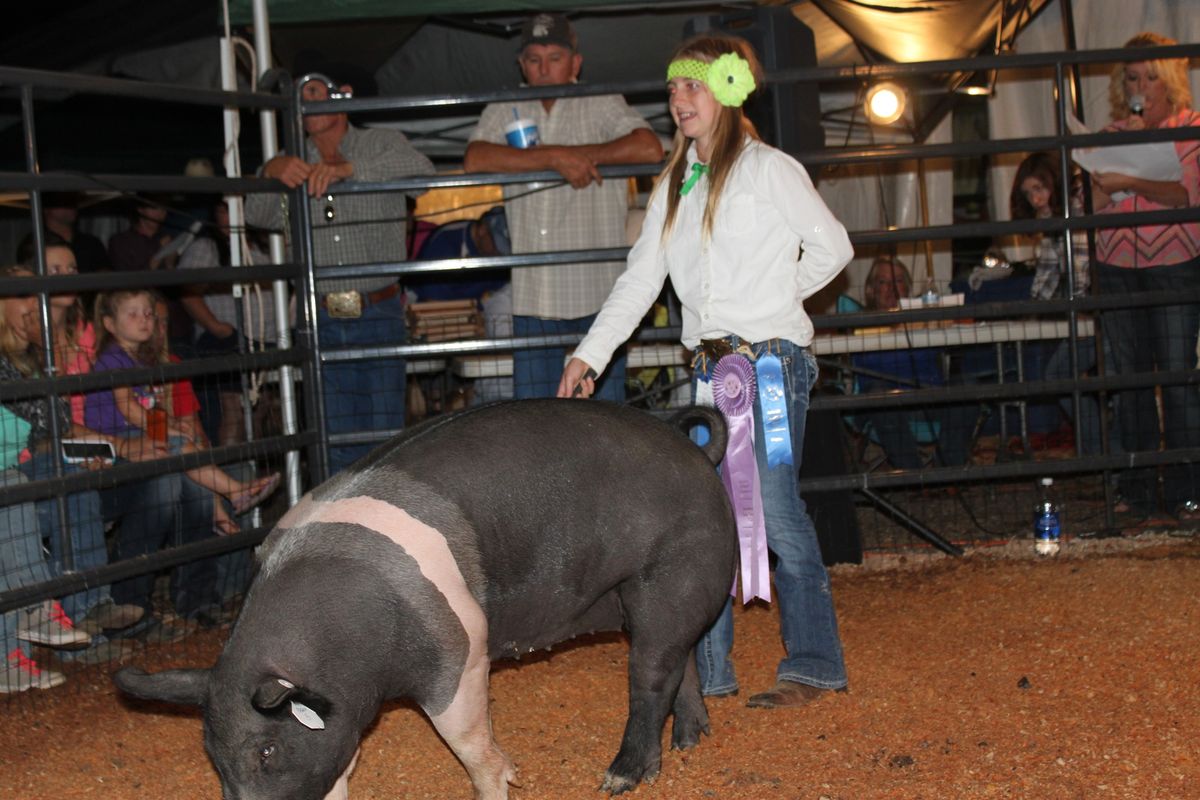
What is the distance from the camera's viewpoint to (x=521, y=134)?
6.09 m

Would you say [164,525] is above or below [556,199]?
below

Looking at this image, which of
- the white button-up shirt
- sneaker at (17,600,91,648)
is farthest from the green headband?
sneaker at (17,600,91,648)

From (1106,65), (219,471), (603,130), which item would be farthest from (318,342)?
(1106,65)

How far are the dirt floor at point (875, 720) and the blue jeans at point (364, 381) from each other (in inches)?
46.7

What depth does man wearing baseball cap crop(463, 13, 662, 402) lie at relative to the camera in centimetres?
595

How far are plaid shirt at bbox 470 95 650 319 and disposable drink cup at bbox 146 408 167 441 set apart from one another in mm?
1751

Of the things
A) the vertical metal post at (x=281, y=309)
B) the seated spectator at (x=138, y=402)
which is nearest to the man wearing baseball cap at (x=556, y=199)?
the vertical metal post at (x=281, y=309)

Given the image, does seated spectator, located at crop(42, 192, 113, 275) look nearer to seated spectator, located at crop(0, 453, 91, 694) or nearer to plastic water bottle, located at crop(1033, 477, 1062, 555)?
seated spectator, located at crop(0, 453, 91, 694)

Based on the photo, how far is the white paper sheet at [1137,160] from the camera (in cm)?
650

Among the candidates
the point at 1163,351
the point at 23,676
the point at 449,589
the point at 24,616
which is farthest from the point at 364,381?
the point at 1163,351

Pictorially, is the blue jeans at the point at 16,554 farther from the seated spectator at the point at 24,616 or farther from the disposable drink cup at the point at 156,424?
the disposable drink cup at the point at 156,424

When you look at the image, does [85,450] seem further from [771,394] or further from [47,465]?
[771,394]

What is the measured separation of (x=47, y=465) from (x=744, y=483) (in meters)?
3.10

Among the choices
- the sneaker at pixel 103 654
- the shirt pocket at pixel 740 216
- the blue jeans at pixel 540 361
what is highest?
the shirt pocket at pixel 740 216
